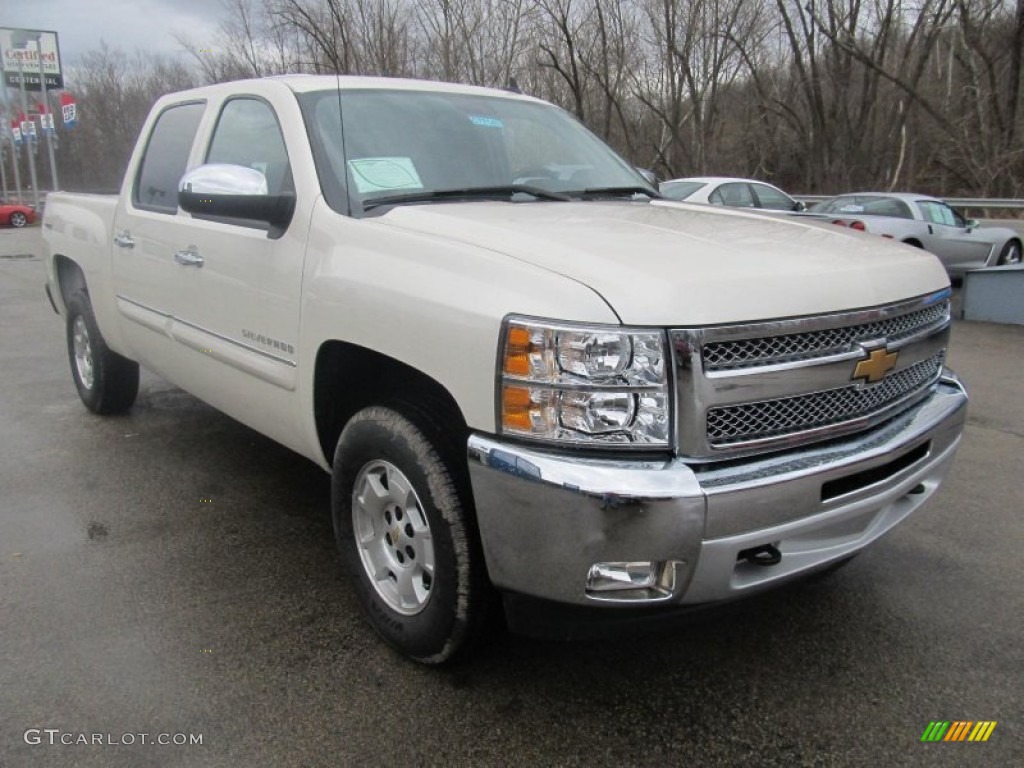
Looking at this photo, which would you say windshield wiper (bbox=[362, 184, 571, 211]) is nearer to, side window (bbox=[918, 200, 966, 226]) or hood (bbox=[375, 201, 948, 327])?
hood (bbox=[375, 201, 948, 327])

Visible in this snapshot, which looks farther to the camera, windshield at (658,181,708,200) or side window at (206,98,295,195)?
windshield at (658,181,708,200)

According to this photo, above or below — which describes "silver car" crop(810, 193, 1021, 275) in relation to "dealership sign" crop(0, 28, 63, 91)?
below

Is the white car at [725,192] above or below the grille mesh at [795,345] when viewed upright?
above

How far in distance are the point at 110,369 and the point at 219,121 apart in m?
2.16

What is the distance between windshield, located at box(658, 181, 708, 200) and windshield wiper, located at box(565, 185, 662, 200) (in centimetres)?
808

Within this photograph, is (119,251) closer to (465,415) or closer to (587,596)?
(465,415)

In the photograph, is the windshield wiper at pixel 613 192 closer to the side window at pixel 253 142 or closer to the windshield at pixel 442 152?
the windshield at pixel 442 152

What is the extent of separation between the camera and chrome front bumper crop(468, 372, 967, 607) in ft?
6.53

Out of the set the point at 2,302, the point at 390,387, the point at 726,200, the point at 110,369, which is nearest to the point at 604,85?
the point at 726,200

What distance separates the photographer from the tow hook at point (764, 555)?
2.18 meters

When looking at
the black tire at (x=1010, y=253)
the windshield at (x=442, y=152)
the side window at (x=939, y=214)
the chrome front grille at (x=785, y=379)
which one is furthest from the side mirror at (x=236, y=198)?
the black tire at (x=1010, y=253)

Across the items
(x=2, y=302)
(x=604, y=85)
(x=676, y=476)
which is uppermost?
(x=604, y=85)

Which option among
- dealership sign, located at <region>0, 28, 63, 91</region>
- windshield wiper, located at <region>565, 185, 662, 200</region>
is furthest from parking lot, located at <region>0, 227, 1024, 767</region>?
dealership sign, located at <region>0, 28, 63, 91</region>

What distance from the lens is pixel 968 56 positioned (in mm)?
25031
